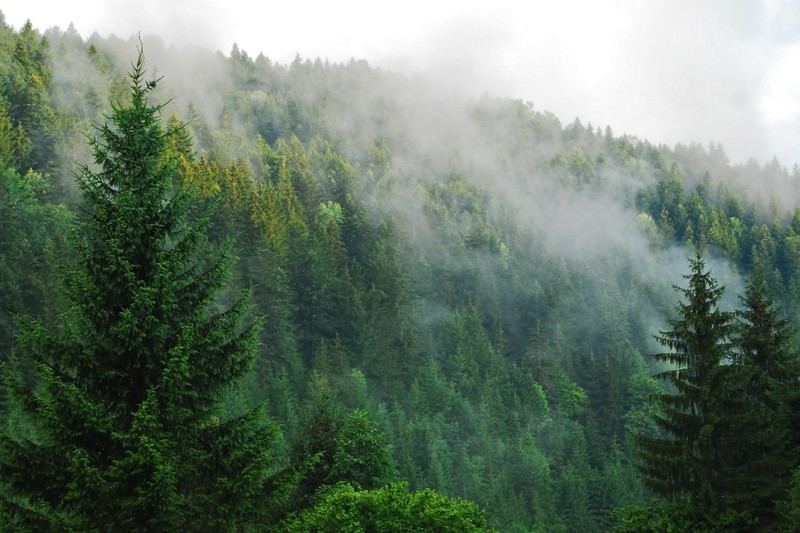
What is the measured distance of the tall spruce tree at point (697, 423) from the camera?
24562 mm

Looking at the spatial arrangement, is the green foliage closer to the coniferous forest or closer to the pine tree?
the coniferous forest

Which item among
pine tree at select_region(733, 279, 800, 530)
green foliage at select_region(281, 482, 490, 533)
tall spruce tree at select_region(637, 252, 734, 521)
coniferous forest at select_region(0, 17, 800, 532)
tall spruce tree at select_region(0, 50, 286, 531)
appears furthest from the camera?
green foliage at select_region(281, 482, 490, 533)

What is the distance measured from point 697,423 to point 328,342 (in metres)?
62.5

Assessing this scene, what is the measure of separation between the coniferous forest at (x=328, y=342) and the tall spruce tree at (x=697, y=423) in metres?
0.10

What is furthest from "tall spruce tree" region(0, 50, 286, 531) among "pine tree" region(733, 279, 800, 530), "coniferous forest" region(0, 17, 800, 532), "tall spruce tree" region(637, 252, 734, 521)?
"pine tree" region(733, 279, 800, 530)

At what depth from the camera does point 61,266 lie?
15016mm

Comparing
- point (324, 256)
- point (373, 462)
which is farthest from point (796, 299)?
point (373, 462)

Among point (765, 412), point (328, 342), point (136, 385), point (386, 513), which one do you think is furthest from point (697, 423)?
point (328, 342)

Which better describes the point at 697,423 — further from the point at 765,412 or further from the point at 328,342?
the point at 328,342

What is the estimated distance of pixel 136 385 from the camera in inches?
582

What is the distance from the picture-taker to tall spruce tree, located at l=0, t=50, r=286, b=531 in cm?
1351

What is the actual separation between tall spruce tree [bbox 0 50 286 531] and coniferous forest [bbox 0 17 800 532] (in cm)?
5

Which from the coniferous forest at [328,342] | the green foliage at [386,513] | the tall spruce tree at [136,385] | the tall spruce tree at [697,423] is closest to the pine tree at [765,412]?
the coniferous forest at [328,342]

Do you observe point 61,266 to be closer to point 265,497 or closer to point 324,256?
point 265,497
